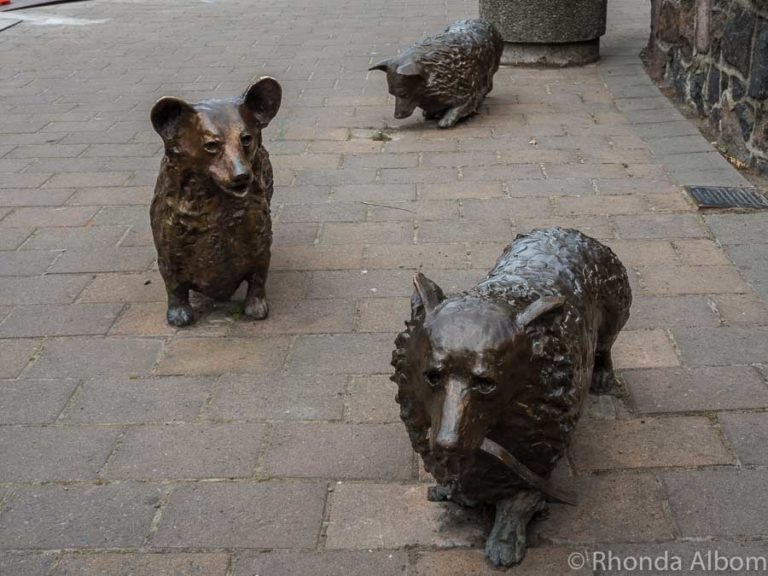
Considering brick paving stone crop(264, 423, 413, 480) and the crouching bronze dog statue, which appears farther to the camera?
brick paving stone crop(264, 423, 413, 480)

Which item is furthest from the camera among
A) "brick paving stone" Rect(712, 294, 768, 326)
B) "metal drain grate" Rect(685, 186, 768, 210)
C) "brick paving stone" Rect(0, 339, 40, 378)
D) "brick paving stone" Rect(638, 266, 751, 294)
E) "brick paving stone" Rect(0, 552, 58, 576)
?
"metal drain grate" Rect(685, 186, 768, 210)

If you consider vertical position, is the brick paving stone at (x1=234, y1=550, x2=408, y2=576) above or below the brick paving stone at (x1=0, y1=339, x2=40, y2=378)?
above

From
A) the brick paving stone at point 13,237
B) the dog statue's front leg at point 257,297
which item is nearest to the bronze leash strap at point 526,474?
the dog statue's front leg at point 257,297

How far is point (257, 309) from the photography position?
5215 mm

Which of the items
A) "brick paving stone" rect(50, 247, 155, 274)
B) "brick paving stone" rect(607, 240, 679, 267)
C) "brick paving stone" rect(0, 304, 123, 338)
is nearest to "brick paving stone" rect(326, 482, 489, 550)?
"brick paving stone" rect(0, 304, 123, 338)

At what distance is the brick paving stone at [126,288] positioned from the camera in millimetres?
5566

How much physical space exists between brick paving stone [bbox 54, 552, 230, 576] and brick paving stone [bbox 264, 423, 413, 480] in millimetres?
545

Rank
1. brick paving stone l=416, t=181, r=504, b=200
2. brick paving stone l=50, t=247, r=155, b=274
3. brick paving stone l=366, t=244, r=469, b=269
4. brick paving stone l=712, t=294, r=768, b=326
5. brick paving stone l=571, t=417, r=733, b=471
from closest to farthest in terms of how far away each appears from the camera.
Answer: brick paving stone l=571, t=417, r=733, b=471 < brick paving stone l=712, t=294, r=768, b=326 < brick paving stone l=366, t=244, r=469, b=269 < brick paving stone l=50, t=247, r=155, b=274 < brick paving stone l=416, t=181, r=504, b=200

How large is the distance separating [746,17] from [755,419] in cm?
429

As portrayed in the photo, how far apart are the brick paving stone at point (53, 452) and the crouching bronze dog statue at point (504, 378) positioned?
1.48 m

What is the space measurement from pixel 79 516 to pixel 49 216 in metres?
3.73

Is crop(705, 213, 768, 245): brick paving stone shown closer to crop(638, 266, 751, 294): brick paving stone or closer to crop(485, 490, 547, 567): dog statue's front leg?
crop(638, 266, 751, 294): brick paving stone

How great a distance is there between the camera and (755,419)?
4098 millimetres

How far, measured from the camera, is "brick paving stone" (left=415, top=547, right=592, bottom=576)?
3283mm
